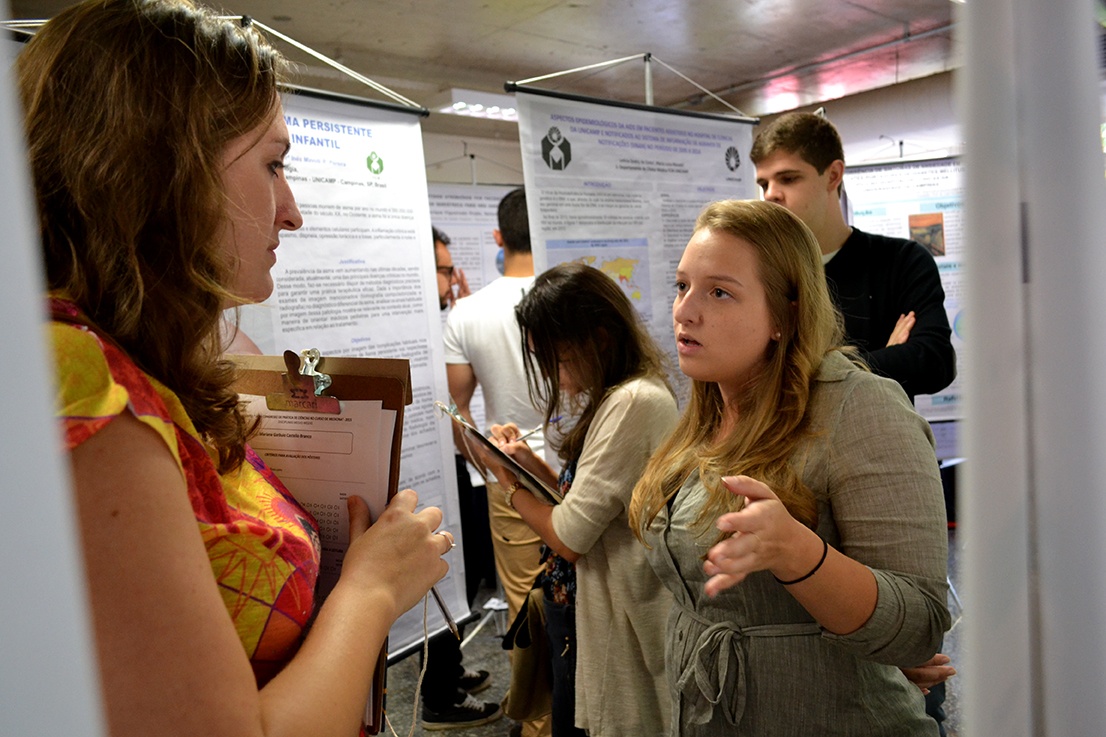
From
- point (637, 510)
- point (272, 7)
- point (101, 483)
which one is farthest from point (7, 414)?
point (272, 7)

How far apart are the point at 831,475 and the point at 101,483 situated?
964mm

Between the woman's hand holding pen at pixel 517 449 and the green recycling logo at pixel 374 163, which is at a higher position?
the green recycling logo at pixel 374 163

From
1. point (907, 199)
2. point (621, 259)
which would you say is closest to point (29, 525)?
point (621, 259)

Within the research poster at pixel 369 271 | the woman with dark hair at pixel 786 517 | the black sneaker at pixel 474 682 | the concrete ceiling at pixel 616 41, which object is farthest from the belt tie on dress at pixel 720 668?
the concrete ceiling at pixel 616 41

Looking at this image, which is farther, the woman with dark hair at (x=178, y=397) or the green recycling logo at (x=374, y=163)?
the green recycling logo at (x=374, y=163)

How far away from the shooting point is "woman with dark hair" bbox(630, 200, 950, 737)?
104 cm

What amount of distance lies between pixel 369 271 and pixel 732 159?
189 centimetres

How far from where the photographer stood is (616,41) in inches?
199

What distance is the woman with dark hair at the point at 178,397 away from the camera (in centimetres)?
51

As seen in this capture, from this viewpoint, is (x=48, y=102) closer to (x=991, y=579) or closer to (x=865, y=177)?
(x=991, y=579)

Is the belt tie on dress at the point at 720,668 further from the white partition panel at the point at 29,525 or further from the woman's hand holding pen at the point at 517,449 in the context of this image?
the white partition panel at the point at 29,525

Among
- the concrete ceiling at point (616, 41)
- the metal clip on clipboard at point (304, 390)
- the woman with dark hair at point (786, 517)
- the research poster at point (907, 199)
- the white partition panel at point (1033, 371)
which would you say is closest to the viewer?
the white partition panel at point (1033, 371)

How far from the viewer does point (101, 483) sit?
1.66 ft

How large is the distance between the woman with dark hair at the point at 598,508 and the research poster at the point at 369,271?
609 millimetres
